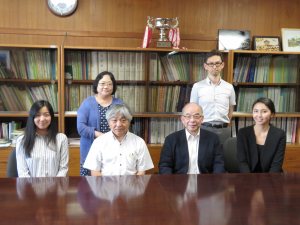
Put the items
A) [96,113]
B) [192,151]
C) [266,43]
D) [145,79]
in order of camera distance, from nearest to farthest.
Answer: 1. [192,151]
2. [96,113]
3. [145,79]
4. [266,43]

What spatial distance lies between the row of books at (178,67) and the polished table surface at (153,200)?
190cm

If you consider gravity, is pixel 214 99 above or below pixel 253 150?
above

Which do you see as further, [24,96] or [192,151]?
[24,96]

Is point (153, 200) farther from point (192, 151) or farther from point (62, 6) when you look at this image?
point (62, 6)

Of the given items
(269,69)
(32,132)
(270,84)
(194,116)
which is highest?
(269,69)

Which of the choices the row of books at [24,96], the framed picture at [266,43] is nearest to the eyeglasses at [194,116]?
the row of books at [24,96]

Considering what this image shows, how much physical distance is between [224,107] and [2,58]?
2.15 m

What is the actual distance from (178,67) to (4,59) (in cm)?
171

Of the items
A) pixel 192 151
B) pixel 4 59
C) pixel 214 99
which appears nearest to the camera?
Answer: pixel 192 151

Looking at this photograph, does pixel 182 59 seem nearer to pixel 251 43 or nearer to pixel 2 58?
pixel 251 43

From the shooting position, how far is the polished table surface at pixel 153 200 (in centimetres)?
124

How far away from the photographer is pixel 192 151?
226 centimetres

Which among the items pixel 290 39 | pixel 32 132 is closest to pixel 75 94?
pixel 32 132

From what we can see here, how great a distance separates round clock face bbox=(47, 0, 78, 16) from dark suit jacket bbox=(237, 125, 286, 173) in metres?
2.21
